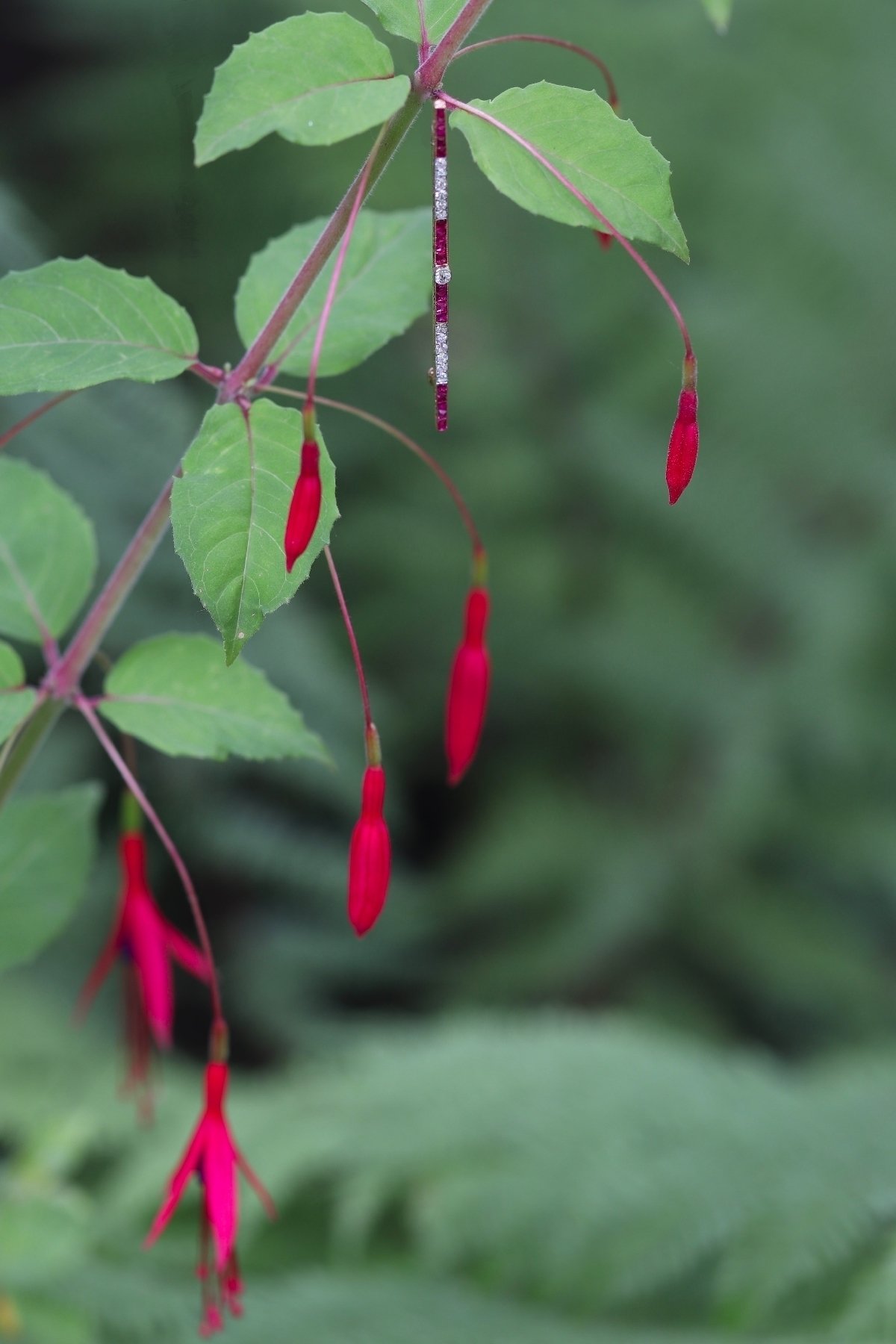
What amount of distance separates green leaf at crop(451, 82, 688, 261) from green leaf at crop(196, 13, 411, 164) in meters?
0.03

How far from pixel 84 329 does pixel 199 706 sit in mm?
144

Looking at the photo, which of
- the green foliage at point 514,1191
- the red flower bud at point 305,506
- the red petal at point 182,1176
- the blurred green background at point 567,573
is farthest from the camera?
the blurred green background at point 567,573

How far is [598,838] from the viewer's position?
6.75 feet

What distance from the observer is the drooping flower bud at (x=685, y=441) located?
0.39m

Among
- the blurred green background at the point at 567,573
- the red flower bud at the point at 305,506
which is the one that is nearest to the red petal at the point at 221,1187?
the red flower bud at the point at 305,506

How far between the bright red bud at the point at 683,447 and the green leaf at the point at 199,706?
17 cm

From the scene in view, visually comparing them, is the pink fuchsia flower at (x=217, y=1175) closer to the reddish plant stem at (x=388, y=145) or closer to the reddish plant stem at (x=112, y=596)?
the reddish plant stem at (x=112, y=596)

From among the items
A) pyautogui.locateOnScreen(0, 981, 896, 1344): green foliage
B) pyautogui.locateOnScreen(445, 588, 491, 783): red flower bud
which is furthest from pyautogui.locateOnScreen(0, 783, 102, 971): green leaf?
pyautogui.locateOnScreen(0, 981, 896, 1344): green foliage

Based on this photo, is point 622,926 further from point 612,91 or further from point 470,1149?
point 612,91

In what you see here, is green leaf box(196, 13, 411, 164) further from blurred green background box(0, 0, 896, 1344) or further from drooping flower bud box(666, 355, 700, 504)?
blurred green background box(0, 0, 896, 1344)

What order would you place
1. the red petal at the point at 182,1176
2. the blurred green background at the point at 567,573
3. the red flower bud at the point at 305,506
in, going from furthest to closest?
the blurred green background at the point at 567,573 < the red petal at the point at 182,1176 < the red flower bud at the point at 305,506

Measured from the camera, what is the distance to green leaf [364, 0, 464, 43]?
0.39 metres

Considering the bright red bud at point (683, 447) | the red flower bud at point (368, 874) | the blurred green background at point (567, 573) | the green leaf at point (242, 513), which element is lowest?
the blurred green background at point (567, 573)

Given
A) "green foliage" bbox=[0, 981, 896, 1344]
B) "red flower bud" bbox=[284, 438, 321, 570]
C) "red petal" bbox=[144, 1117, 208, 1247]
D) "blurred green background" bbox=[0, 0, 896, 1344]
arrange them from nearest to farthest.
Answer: "red flower bud" bbox=[284, 438, 321, 570]
"red petal" bbox=[144, 1117, 208, 1247]
"green foliage" bbox=[0, 981, 896, 1344]
"blurred green background" bbox=[0, 0, 896, 1344]
